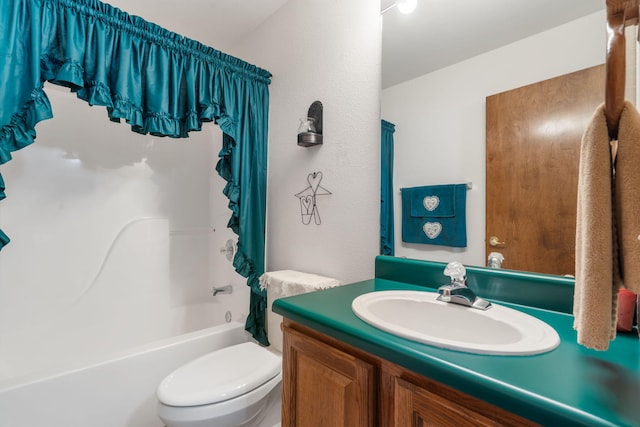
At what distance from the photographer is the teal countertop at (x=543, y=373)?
16.7 inches

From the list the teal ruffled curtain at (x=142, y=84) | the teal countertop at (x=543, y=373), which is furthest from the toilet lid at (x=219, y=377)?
the teal countertop at (x=543, y=373)

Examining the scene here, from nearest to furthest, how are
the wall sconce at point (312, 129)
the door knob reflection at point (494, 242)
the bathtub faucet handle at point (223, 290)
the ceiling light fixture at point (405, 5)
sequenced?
the door knob reflection at point (494, 242)
the ceiling light fixture at point (405, 5)
the wall sconce at point (312, 129)
the bathtub faucet handle at point (223, 290)

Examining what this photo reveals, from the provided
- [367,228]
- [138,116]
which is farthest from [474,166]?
[138,116]

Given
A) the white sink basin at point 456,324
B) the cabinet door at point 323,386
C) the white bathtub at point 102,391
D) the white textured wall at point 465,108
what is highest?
the white textured wall at point 465,108

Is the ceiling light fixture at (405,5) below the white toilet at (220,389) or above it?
above

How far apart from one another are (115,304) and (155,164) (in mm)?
1020

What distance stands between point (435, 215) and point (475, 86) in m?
0.49

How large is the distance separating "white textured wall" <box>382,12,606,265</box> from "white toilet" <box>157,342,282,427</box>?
0.80m

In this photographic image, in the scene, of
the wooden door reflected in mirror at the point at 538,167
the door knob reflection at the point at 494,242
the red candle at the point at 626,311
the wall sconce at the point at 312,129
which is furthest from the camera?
the wall sconce at the point at 312,129

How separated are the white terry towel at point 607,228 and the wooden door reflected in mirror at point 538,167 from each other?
44 cm

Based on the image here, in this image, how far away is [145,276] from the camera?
212cm

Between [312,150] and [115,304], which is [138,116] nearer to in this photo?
[312,150]

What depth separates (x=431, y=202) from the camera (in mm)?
1168

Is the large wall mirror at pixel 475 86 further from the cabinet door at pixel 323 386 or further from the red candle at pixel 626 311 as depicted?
the cabinet door at pixel 323 386
